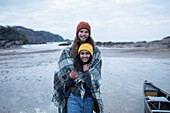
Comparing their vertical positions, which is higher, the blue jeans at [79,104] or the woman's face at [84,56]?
the woman's face at [84,56]

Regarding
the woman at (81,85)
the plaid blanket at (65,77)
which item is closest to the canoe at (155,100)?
the plaid blanket at (65,77)

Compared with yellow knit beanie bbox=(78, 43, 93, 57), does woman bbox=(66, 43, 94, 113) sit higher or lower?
lower

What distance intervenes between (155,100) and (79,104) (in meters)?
3.30

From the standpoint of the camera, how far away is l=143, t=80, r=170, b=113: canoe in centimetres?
391

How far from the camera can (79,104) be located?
2223 millimetres

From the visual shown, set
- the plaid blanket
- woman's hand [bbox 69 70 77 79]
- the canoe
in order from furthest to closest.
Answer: the canoe, the plaid blanket, woman's hand [bbox 69 70 77 79]

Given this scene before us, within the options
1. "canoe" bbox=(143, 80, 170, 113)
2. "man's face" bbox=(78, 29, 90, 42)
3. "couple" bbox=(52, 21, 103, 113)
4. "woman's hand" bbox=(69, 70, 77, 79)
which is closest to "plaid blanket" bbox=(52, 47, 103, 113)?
"couple" bbox=(52, 21, 103, 113)

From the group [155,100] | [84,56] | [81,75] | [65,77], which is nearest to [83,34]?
[84,56]

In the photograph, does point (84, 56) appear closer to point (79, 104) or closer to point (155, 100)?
point (79, 104)

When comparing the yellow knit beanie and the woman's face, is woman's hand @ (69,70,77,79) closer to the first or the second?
the woman's face

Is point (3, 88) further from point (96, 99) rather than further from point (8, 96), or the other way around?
point (96, 99)

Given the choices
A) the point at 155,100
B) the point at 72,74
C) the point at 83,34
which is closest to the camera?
the point at 72,74

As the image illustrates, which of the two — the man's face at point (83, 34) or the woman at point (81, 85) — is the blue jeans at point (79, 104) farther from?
the man's face at point (83, 34)

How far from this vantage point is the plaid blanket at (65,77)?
7.48ft
